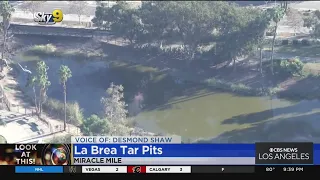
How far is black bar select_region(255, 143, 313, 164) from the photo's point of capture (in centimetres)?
861

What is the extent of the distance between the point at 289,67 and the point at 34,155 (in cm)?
642

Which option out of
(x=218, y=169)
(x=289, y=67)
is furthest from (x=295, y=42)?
(x=218, y=169)

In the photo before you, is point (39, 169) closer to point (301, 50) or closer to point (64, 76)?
point (64, 76)

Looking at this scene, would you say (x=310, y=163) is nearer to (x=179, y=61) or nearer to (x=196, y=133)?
(x=196, y=133)

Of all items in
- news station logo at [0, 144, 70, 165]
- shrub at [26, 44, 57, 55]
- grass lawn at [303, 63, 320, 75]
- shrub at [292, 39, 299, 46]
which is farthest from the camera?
shrub at [26, 44, 57, 55]

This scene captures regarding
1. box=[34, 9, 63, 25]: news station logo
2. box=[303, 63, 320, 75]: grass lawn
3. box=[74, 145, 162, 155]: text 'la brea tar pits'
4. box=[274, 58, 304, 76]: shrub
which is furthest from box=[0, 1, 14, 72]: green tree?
box=[303, 63, 320, 75]: grass lawn

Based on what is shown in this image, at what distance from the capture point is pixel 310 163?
8.63 meters

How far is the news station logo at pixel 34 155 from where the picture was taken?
341 inches

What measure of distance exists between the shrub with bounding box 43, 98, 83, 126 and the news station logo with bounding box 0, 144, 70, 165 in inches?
83.6

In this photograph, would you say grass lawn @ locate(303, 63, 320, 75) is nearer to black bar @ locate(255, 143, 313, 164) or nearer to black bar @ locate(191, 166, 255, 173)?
black bar @ locate(255, 143, 313, 164)

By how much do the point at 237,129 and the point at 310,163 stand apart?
294 centimetres

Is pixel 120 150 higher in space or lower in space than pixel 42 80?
lower

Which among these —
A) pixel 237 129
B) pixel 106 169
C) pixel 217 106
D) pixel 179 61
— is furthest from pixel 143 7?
pixel 106 169

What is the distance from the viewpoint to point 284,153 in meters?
8.63
